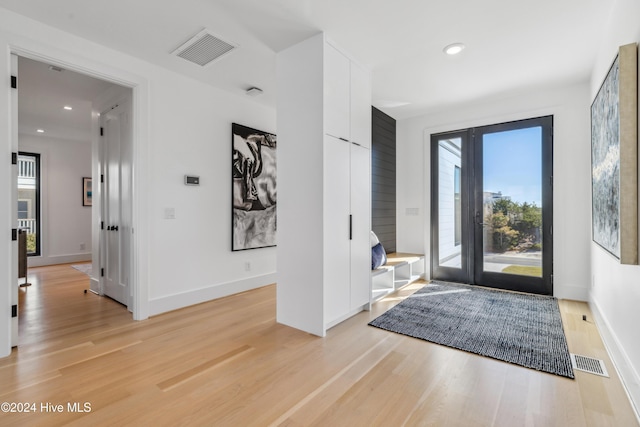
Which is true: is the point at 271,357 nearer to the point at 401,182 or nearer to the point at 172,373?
the point at 172,373

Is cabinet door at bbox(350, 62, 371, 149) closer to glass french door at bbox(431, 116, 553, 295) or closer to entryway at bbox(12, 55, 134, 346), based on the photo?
glass french door at bbox(431, 116, 553, 295)

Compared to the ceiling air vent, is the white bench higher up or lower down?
lower down

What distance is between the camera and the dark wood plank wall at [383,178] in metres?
4.64

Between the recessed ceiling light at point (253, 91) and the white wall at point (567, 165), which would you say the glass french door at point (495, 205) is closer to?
the white wall at point (567, 165)

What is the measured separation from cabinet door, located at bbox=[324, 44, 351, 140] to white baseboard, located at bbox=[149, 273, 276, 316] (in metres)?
2.37

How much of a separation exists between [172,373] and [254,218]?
2.45 meters

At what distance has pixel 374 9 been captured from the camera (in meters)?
2.44

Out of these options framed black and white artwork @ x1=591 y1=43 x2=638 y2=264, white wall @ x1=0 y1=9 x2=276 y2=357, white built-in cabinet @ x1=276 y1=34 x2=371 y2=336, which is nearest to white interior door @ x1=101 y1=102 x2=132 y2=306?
white wall @ x1=0 y1=9 x2=276 y2=357

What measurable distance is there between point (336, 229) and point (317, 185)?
458mm

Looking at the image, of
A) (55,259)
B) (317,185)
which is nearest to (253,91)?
(317,185)

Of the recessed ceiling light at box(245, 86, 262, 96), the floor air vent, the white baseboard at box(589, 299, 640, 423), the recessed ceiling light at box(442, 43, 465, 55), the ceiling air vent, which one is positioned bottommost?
the floor air vent

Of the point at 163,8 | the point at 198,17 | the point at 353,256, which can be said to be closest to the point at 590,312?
the point at 353,256

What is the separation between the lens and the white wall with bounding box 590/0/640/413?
1825 millimetres

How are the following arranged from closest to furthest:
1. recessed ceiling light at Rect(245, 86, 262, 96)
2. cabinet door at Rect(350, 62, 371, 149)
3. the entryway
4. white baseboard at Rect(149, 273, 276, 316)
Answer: cabinet door at Rect(350, 62, 371, 149), white baseboard at Rect(149, 273, 276, 316), the entryway, recessed ceiling light at Rect(245, 86, 262, 96)
